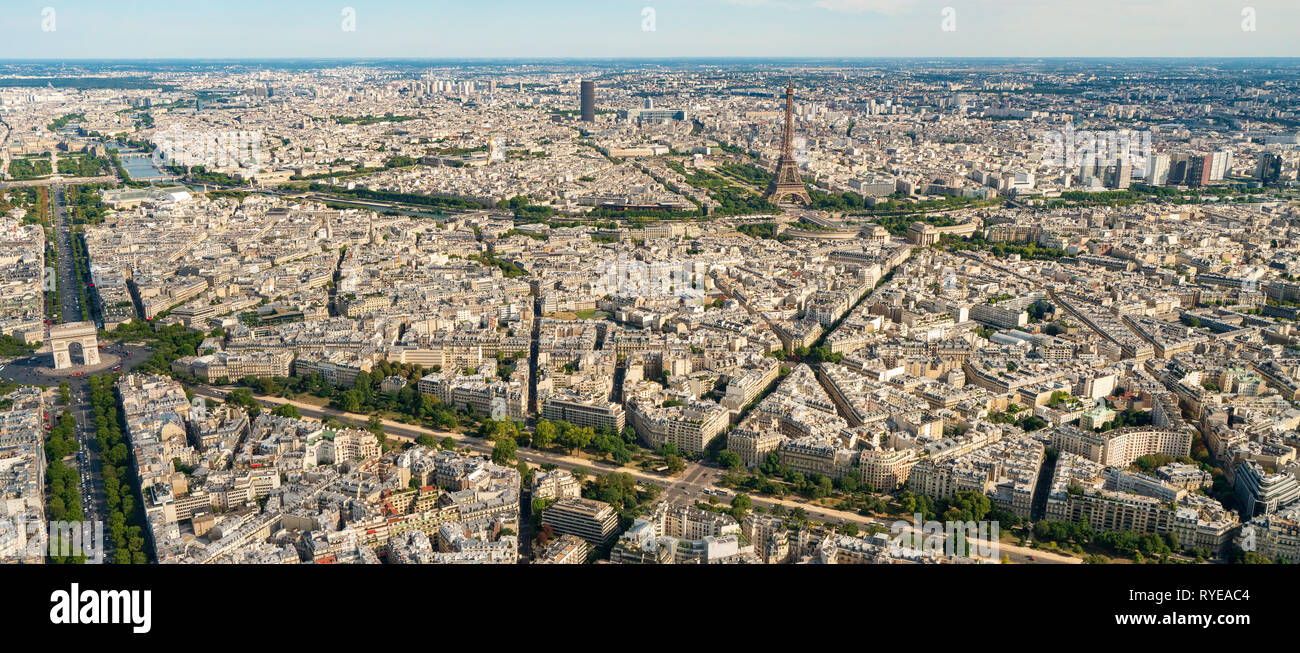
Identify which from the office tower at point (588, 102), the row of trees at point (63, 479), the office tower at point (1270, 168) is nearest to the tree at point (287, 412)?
the row of trees at point (63, 479)

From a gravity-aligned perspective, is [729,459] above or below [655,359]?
below

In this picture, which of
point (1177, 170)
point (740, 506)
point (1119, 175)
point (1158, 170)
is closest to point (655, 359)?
point (740, 506)

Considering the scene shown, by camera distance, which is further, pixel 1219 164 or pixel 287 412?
pixel 1219 164

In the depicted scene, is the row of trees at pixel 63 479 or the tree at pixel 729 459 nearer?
the row of trees at pixel 63 479

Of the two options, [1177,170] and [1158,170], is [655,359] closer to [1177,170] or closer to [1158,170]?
[1158,170]

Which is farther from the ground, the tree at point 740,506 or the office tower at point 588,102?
the office tower at point 588,102

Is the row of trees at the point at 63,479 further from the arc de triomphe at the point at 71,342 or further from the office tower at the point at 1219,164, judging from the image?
the office tower at the point at 1219,164

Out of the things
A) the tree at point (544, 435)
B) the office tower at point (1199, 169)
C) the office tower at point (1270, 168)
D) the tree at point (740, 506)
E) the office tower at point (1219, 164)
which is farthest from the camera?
the office tower at point (1219, 164)

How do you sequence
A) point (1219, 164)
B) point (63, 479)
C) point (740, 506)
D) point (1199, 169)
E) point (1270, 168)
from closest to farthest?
point (740, 506)
point (63, 479)
point (1270, 168)
point (1199, 169)
point (1219, 164)

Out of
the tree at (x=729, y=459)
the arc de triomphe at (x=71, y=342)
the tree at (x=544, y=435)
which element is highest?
the arc de triomphe at (x=71, y=342)

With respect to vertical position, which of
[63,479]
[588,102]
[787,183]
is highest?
[588,102]
